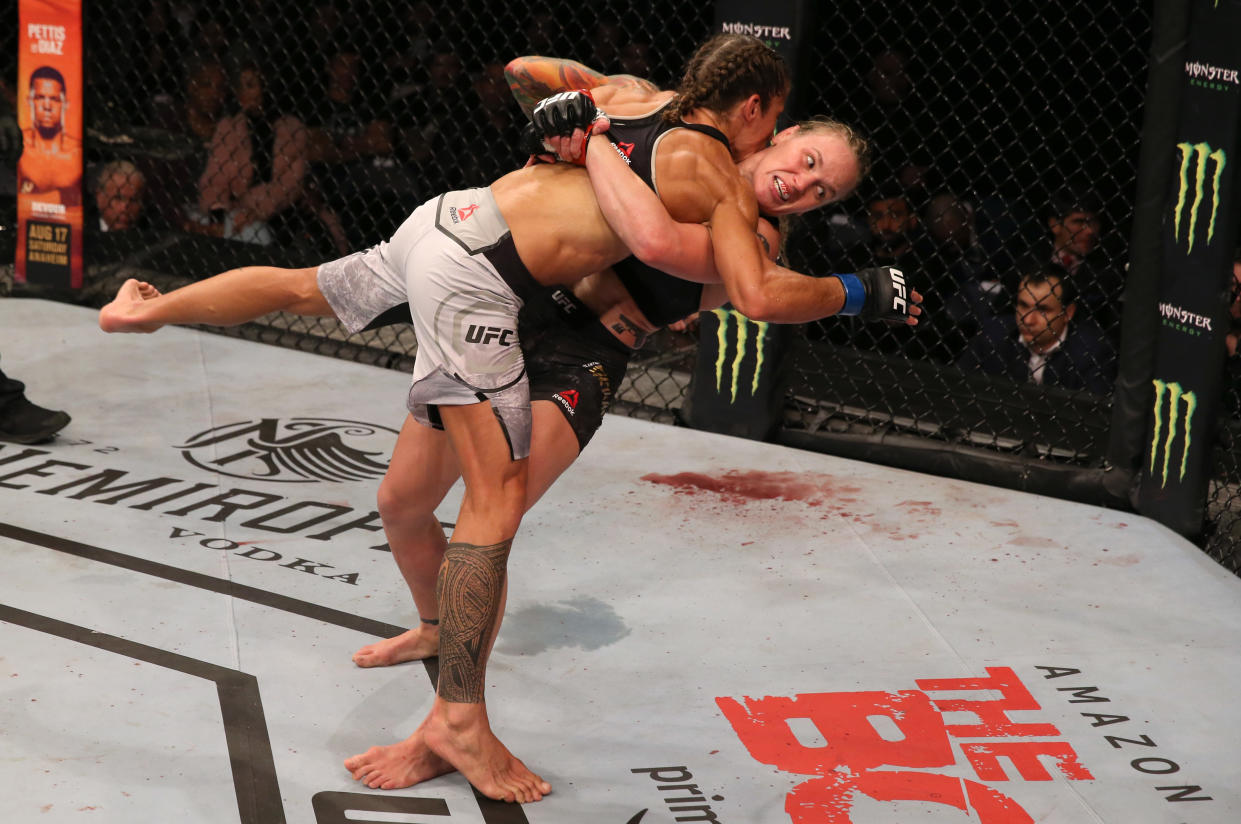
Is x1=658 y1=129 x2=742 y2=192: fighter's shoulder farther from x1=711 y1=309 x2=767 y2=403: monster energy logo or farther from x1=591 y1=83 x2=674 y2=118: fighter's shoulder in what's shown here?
x1=711 y1=309 x2=767 y2=403: monster energy logo

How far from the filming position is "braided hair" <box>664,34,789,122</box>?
1.87 metres

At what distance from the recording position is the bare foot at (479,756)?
181cm

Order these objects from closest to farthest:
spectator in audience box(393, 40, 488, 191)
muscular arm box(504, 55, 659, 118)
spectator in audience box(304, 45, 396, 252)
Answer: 1. muscular arm box(504, 55, 659, 118)
2. spectator in audience box(393, 40, 488, 191)
3. spectator in audience box(304, 45, 396, 252)

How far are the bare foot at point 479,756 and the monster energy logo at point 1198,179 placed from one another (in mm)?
2111

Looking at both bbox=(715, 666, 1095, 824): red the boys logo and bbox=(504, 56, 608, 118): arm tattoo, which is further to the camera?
bbox=(504, 56, 608, 118): arm tattoo

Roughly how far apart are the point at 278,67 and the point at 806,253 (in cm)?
233

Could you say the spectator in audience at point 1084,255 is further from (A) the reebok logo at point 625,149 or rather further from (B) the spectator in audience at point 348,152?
(B) the spectator in audience at point 348,152

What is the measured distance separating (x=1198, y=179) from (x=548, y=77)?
1701 millimetres

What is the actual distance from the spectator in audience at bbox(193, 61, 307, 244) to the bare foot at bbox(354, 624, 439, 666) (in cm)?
285

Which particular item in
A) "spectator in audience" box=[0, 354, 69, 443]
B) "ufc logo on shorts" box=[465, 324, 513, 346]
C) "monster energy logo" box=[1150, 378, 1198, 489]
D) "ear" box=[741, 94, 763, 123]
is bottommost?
"spectator in audience" box=[0, 354, 69, 443]

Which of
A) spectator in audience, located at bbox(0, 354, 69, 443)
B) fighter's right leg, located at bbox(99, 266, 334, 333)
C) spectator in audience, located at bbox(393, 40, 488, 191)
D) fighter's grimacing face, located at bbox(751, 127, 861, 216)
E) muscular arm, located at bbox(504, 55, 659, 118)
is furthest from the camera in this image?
spectator in audience, located at bbox(393, 40, 488, 191)

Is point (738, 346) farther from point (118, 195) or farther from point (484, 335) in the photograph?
point (118, 195)

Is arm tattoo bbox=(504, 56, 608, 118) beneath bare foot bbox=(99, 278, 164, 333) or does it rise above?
above

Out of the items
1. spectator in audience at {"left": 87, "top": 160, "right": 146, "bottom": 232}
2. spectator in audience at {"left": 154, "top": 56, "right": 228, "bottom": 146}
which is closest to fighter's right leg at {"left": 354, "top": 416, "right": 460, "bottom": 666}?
spectator in audience at {"left": 87, "top": 160, "right": 146, "bottom": 232}
